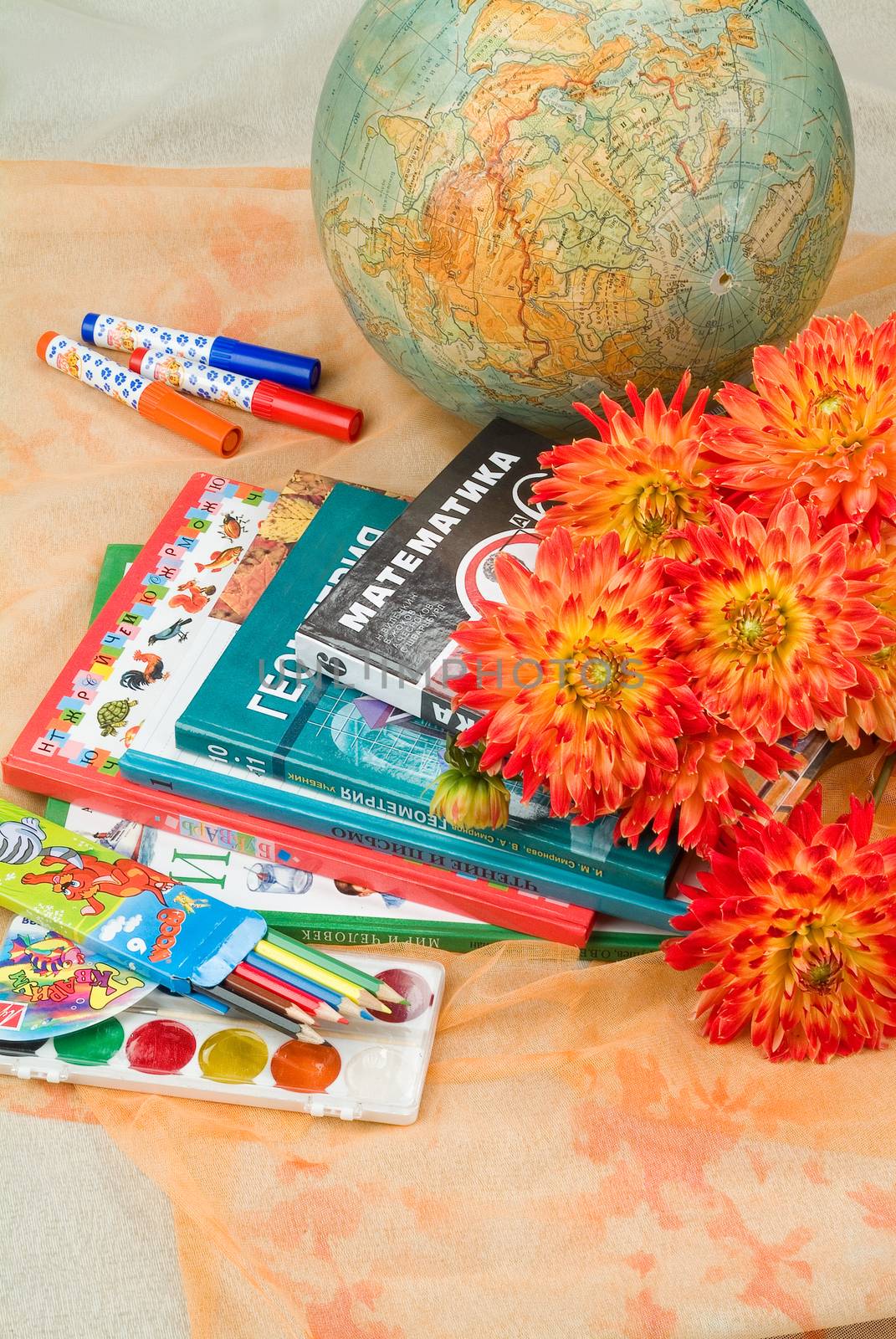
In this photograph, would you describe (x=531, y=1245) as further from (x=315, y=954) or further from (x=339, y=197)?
(x=339, y=197)

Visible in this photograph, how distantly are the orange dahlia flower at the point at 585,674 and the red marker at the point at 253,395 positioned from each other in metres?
0.51

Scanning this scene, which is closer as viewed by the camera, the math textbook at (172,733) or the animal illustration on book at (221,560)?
the math textbook at (172,733)

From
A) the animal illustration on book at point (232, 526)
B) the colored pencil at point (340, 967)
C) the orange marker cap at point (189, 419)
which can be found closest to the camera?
the colored pencil at point (340, 967)

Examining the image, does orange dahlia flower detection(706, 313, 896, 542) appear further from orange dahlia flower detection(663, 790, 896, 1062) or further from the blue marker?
the blue marker

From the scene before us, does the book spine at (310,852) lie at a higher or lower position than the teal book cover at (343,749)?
lower

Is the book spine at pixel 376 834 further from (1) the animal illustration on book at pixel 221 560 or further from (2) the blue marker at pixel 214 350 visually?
(2) the blue marker at pixel 214 350

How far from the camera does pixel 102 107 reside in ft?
4.72

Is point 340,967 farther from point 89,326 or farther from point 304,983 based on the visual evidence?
point 89,326

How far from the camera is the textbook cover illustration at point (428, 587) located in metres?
0.80

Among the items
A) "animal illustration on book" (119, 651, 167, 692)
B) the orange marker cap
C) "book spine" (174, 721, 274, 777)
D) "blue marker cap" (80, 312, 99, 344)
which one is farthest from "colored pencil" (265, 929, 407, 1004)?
"blue marker cap" (80, 312, 99, 344)

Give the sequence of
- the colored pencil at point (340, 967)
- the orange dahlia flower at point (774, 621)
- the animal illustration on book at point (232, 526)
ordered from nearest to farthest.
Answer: the orange dahlia flower at point (774, 621), the colored pencil at point (340, 967), the animal illustration on book at point (232, 526)

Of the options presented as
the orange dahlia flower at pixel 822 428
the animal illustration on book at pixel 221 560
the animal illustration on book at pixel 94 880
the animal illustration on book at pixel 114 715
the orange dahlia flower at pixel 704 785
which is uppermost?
the orange dahlia flower at pixel 822 428

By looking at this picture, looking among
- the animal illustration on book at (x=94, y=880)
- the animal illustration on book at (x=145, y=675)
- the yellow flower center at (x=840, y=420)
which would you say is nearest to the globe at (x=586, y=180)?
the yellow flower center at (x=840, y=420)

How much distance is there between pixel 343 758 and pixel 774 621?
283 mm
